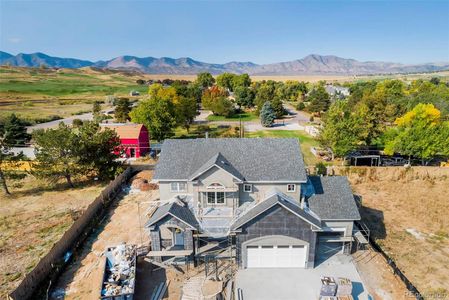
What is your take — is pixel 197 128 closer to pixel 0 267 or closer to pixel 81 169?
pixel 81 169

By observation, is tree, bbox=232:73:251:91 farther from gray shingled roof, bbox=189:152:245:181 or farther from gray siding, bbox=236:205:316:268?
gray siding, bbox=236:205:316:268

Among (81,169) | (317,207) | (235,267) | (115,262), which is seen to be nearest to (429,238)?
(317,207)

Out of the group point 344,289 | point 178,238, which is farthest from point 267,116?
point 344,289

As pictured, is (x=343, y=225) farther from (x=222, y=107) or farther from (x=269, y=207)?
(x=222, y=107)

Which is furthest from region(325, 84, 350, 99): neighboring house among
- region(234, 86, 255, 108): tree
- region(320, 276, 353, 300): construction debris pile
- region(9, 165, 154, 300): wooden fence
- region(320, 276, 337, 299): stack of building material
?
region(320, 276, 337, 299): stack of building material

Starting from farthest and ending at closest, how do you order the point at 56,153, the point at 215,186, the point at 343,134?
the point at 343,134, the point at 56,153, the point at 215,186

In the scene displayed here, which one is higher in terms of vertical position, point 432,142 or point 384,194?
point 432,142
